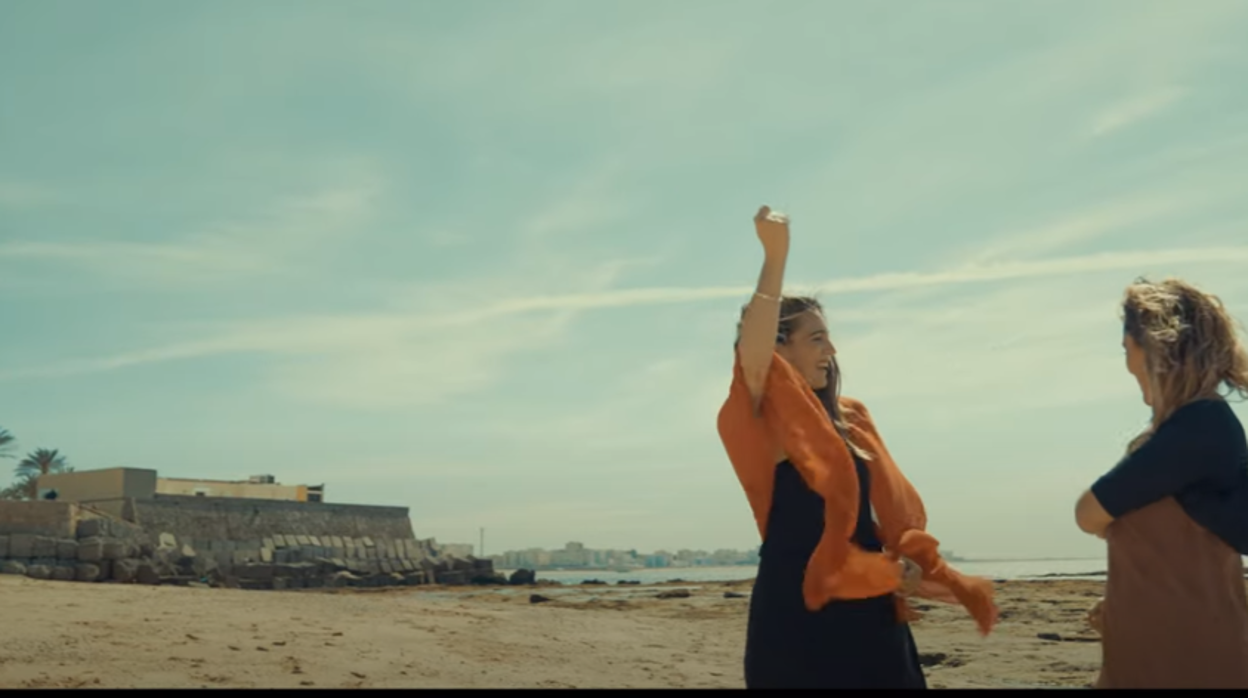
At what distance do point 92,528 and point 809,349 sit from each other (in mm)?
29770

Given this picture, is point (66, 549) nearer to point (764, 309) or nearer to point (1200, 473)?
point (764, 309)

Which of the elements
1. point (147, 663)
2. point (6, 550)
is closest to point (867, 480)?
point (147, 663)

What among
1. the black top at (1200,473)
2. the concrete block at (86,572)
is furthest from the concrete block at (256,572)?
the black top at (1200,473)

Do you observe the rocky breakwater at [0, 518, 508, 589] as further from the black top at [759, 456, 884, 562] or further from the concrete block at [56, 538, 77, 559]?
the black top at [759, 456, 884, 562]

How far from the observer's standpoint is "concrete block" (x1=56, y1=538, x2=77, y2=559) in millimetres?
25156

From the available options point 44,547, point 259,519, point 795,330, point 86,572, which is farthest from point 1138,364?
point 259,519

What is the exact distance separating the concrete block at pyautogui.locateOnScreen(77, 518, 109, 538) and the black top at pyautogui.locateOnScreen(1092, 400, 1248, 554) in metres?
30.2

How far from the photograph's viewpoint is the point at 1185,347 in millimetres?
2359

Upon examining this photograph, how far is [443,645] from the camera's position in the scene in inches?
358

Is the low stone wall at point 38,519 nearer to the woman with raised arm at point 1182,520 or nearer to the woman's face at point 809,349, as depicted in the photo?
the woman's face at point 809,349

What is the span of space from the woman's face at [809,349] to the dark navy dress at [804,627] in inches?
11.4

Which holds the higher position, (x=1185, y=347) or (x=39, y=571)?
(x=1185, y=347)

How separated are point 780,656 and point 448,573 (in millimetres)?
38961

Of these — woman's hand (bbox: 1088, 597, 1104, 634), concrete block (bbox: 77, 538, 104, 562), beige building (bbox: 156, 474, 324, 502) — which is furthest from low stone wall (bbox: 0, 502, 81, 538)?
woman's hand (bbox: 1088, 597, 1104, 634)
